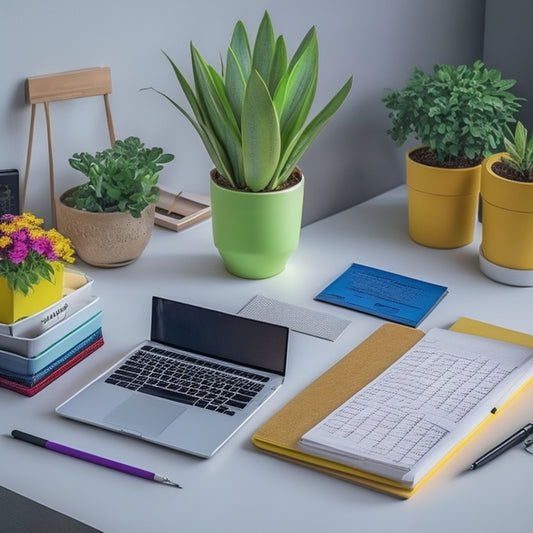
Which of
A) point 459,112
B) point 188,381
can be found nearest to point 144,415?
point 188,381

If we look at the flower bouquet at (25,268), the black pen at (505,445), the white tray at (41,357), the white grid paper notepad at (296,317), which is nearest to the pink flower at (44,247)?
the flower bouquet at (25,268)

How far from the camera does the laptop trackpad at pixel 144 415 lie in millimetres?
1069

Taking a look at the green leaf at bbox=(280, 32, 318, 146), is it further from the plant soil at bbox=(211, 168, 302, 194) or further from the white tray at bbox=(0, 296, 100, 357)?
the white tray at bbox=(0, 296, 100, 357)

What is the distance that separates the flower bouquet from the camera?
112cm

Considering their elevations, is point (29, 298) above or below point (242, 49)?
below

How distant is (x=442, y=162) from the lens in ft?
5.14

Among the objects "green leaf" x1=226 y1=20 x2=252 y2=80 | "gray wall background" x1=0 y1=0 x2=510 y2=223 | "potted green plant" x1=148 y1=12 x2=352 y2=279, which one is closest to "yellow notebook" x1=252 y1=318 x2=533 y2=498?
"potted green plant" x1=148 y1=12 x2=352 y2=279

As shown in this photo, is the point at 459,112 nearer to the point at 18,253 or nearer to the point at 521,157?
the point at 521,157

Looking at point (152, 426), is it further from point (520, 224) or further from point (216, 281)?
point (520, 224)

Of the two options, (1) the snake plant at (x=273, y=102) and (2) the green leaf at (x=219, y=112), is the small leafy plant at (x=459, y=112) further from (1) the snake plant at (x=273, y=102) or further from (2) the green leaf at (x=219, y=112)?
(2) the green leaf at (x=219, y=112)

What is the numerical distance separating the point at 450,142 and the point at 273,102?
34cm

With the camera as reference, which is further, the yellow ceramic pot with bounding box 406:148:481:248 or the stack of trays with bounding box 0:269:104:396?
the yellow ceramic pot with bounding box 406:148:481:248

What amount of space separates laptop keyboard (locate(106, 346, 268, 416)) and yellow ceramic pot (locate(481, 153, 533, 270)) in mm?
474

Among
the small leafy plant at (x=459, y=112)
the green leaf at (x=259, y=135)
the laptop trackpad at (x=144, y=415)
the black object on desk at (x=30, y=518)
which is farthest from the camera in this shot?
the small leafy plant at (x=459, y=112)
